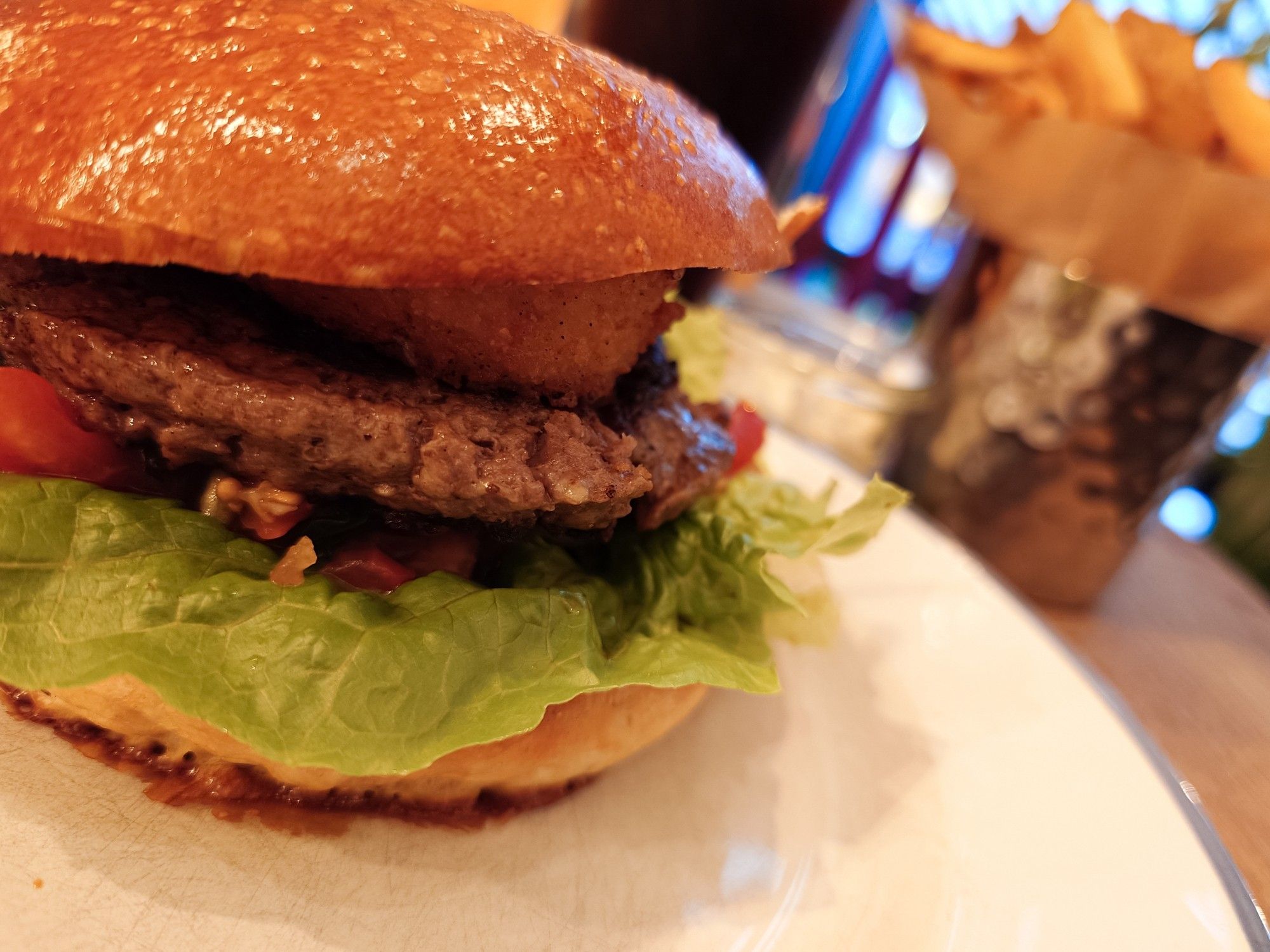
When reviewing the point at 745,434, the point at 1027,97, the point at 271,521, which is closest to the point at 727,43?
the point at 1027,97

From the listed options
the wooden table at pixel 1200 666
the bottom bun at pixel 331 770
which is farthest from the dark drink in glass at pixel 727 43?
the bottom bun at pixel 331 770

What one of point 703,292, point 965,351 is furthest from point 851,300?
point 965,351

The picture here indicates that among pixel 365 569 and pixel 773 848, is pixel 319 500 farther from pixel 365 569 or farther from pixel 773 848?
pixel 773 848

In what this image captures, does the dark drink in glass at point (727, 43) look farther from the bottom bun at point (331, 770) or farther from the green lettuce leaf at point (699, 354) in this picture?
the bottom bun at point (331, 770)

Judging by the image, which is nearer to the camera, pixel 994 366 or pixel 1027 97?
pixel 1027 97

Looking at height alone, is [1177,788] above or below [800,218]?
below

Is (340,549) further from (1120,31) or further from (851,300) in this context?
(851,300)

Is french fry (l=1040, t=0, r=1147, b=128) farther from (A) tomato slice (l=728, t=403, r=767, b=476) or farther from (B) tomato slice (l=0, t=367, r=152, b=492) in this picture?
(B) tomato slice (l=0, t=367, r=152, b=492)
